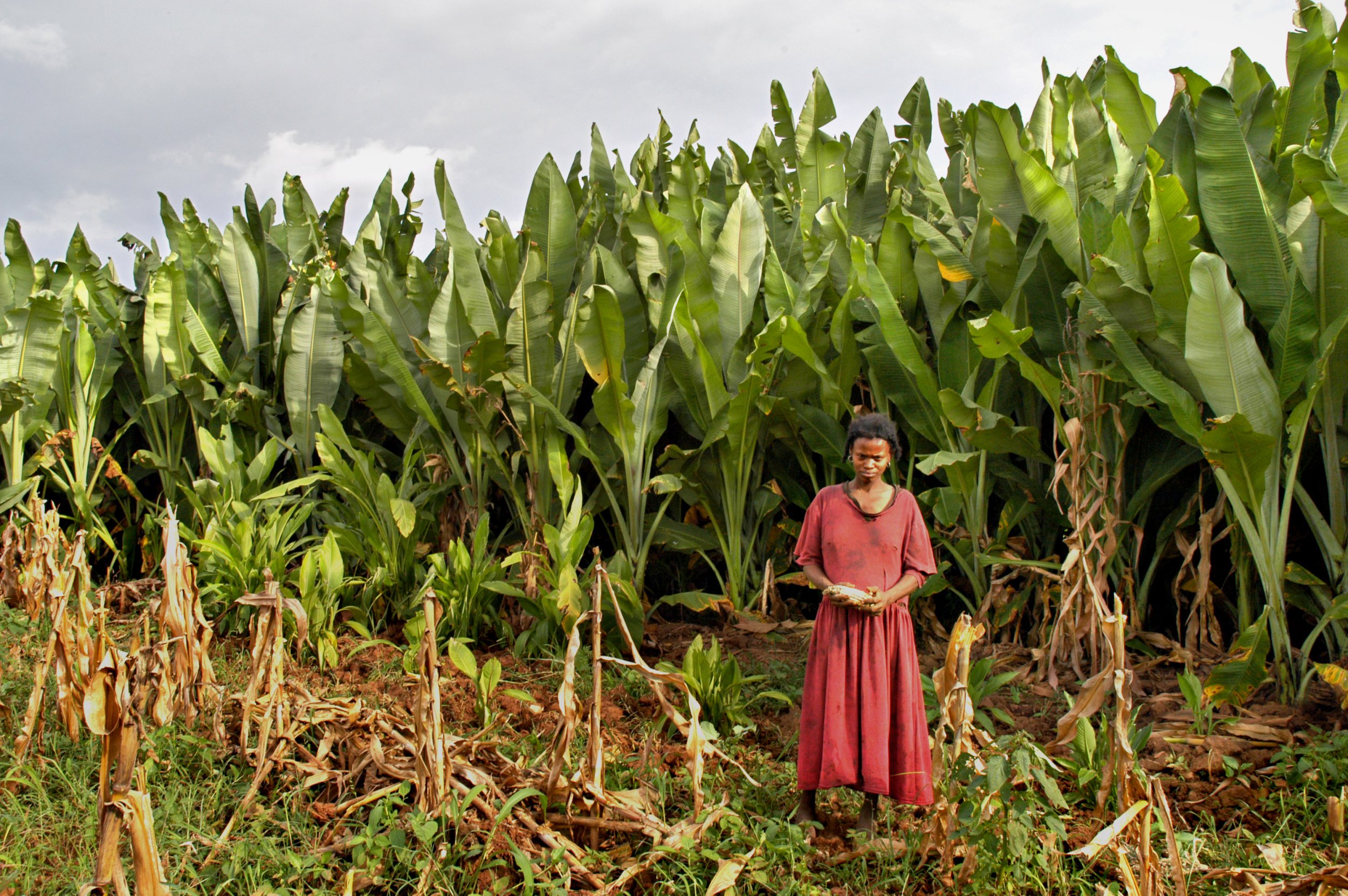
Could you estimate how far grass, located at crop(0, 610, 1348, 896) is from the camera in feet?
6.86

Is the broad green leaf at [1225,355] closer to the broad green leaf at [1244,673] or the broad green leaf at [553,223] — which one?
the broad green leaf at [1244,673]

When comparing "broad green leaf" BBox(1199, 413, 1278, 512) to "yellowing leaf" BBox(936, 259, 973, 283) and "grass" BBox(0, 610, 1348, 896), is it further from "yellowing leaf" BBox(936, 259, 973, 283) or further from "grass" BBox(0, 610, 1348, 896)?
"yellowing leaf" BBox(936, 259, 973, 283)

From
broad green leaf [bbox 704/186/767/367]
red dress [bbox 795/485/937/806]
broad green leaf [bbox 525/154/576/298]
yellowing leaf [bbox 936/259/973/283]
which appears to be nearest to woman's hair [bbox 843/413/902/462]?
red dress [bbox 795/485/937/806]

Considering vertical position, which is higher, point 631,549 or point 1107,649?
point 631,549

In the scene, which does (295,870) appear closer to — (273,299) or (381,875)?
(381,875)

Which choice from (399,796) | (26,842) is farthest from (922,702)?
(26,842)

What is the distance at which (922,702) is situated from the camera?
236 centimetres

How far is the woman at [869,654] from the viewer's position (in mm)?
2305

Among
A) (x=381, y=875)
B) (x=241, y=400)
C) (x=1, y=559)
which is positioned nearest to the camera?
(x=381, y=875)

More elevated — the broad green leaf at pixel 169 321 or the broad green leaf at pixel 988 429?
the broad green leaf at pixel 169 321

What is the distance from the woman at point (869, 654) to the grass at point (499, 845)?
6.4 inches

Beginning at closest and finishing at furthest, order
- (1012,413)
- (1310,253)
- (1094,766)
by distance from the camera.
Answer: (1094,766) → (1310,253) → (1012,413)

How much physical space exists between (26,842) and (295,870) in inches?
31.0

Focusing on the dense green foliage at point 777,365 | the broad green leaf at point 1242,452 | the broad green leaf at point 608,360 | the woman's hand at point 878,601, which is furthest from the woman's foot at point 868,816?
the broad green leaf at point 608,360
